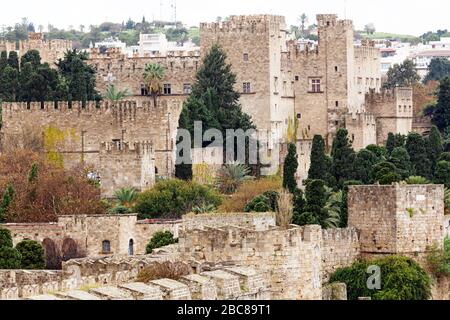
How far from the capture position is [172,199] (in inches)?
2410

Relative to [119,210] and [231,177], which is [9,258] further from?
[231,177]

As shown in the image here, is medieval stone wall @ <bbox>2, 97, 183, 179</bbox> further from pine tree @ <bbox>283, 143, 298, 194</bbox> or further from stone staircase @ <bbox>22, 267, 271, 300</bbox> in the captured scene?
stone staircase @ <bbox>22, 267, 271, 300</bbox>

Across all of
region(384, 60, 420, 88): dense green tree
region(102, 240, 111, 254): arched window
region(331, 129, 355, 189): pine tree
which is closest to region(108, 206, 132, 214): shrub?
region(102, 240, 111, 254): arched window

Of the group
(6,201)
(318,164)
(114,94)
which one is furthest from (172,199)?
(114,94)

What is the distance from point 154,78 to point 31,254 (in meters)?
32.8

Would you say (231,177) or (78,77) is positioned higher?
(78,77)

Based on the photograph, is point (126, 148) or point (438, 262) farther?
point (126, 148)

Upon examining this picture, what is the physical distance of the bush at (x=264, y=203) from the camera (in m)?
54.5

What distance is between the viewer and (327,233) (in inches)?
1612

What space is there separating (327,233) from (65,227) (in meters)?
14.5

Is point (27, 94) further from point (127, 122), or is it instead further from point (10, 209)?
point (10, 209)

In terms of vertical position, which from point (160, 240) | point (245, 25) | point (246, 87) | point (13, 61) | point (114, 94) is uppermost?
point (245, 25)

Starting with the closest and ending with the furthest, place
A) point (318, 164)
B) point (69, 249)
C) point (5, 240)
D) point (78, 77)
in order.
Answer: point (5, 240)
point (69, 249)
point (318, 164)
point (78, 77)
